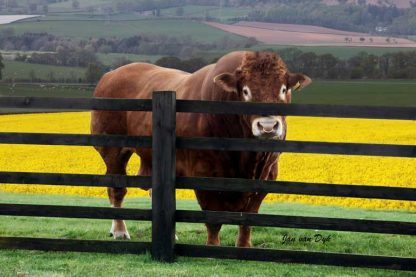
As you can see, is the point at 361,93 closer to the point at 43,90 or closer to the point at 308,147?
the point at 43,90

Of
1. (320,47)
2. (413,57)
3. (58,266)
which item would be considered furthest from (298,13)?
(58,266)

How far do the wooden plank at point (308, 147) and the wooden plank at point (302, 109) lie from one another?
28cm

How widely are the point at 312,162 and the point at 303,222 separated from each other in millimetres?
17307

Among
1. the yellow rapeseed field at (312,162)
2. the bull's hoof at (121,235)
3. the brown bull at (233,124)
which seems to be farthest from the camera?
the yellow rapeseed field at (312,162)

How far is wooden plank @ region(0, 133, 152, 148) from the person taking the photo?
790 centimetres

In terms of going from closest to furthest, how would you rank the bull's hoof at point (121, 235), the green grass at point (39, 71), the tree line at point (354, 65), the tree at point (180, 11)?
1. the bull's hoof at point (121, 235)
2. the green grass at point (39, 71)
3. the tree line at point (354, 65)
4. the tree at point (180, 11)

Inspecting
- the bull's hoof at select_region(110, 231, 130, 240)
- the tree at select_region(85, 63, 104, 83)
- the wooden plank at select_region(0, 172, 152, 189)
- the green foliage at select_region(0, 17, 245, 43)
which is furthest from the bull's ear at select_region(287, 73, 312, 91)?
the green foliage at select_region(0, 17, 245, 43)

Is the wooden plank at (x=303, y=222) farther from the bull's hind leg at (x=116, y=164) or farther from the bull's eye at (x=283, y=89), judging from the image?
the bull's hind leg at (x=116, y=164)

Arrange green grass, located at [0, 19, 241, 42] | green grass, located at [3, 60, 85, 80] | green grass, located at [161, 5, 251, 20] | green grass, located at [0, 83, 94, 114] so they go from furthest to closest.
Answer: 1. green grass, located at [161, 5, 251, 20]
2. green grass, located at [0, 19, 241, 42]
3. green grass, located at [3, 60, 85, 80]
4. green grass, located at [0, 83, 94, 114]

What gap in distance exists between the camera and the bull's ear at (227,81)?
888cm

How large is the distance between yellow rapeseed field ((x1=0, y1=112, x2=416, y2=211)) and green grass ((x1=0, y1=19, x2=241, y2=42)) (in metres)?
75.0

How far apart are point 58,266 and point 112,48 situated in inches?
3511

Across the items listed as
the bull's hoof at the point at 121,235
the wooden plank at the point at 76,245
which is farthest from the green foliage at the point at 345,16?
the wooden plank at the point at 76,245

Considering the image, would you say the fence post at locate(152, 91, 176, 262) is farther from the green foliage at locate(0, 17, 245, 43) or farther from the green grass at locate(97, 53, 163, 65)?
the green foliage at locate(0, 17, 245, 43)
